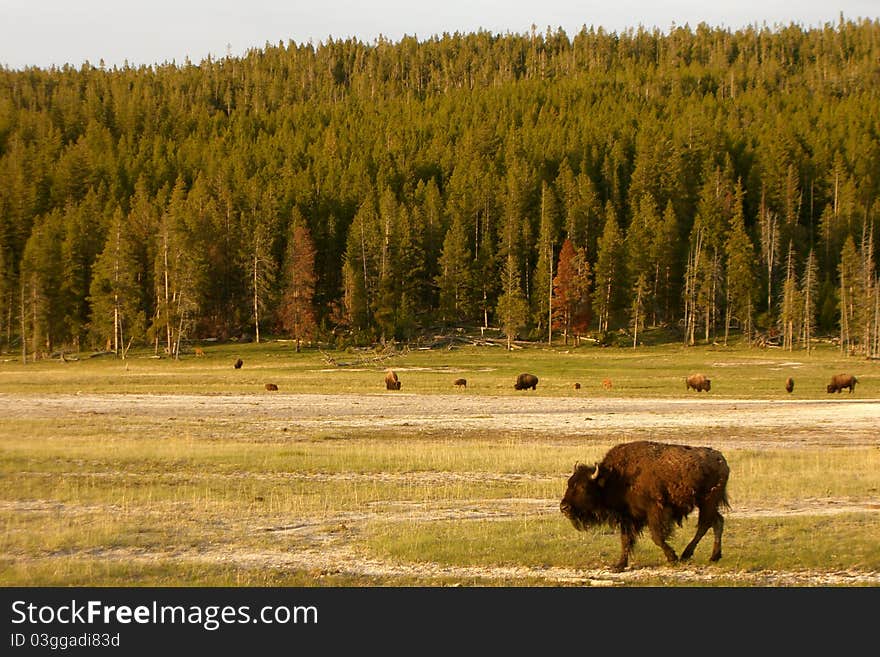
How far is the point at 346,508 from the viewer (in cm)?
1777

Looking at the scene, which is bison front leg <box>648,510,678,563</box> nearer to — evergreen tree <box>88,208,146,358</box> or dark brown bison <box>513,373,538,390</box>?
dark brown bison <box>513,373,538,390</box>

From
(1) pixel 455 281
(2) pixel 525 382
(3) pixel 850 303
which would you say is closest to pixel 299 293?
(1) pixel 455 281

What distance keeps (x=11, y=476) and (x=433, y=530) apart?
36.8ft

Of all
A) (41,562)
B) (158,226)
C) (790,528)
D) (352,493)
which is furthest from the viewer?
(158,226)

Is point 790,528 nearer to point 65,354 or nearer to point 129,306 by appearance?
point 129,306

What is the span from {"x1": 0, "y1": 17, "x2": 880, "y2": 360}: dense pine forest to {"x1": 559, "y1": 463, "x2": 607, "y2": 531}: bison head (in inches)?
2869

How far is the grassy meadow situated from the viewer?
494 inches

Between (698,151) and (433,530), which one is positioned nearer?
(433,530)

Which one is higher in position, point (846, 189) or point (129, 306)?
point (846, 189)

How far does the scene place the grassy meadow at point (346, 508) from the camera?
1255 cm

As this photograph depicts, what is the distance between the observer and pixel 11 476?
2078 cm

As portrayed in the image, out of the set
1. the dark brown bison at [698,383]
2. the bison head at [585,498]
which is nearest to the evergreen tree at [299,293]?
the dark brown bison at [698,383]

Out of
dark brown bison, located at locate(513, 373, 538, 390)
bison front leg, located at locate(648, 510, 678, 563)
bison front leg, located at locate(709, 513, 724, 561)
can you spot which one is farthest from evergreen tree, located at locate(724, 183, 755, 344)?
bison front leg, located at locate(648, 510, 678, 563)

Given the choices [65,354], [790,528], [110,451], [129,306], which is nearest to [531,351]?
[129,306]
